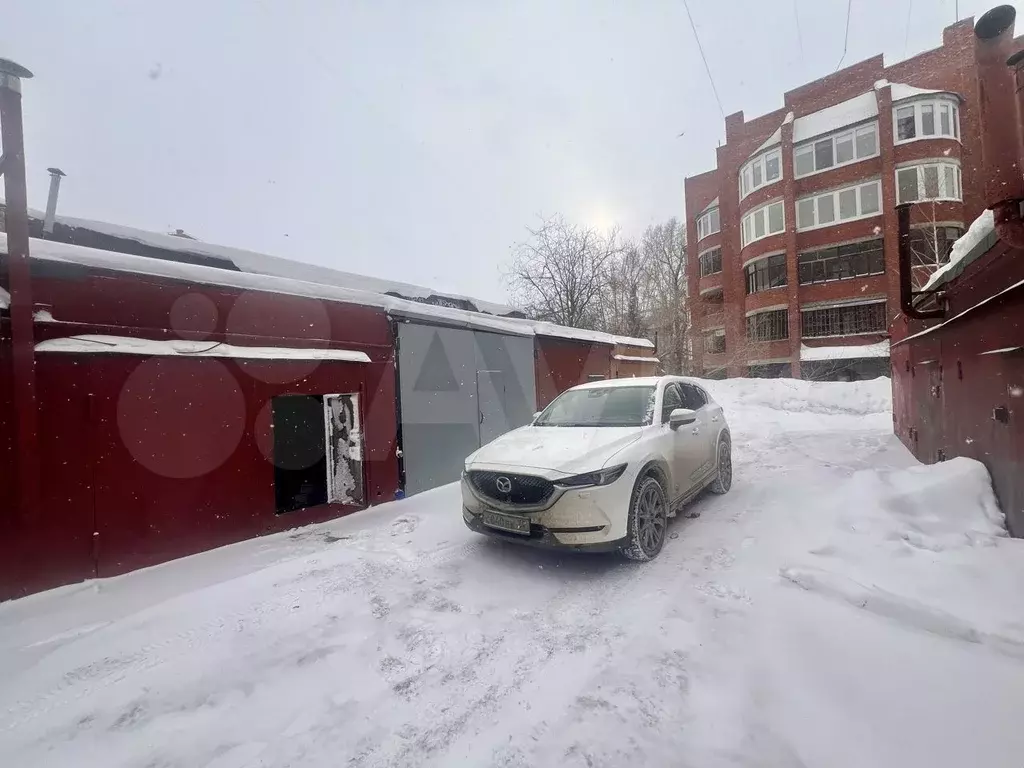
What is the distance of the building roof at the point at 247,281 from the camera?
426 centimetres

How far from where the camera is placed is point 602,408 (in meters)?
5.49

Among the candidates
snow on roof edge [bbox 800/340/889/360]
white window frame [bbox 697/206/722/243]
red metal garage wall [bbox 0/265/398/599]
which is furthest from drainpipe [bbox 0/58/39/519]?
white window frame [bbox 697/206/722/243]

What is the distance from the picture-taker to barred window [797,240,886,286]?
79.8 ft

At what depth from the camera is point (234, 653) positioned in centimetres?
313

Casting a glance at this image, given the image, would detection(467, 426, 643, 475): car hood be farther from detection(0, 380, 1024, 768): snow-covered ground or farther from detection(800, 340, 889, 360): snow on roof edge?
detection(800, 340, 889, 360): snow on roof edge

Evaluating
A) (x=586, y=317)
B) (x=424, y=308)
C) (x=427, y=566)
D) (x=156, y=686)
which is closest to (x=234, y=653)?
(x=156, y=686)

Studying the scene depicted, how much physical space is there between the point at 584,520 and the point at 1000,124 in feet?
14.2

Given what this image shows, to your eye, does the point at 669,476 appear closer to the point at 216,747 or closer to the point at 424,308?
the point at 216,747

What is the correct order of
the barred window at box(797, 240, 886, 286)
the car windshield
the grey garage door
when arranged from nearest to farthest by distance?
the car windshield
the grey garage door
the barred window at box(797, 240, 886, 286)

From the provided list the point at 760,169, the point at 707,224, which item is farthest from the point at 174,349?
the point at 707,224

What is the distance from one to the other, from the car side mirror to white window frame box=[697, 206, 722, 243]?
30408 millimetres

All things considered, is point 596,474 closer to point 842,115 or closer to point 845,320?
point 845,320

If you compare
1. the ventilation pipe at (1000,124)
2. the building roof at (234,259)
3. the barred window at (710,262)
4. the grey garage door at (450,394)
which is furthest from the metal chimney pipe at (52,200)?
the barred window at (710,262)

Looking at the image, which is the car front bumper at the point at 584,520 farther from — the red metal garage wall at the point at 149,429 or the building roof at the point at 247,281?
the building roof at the point at 247,281
